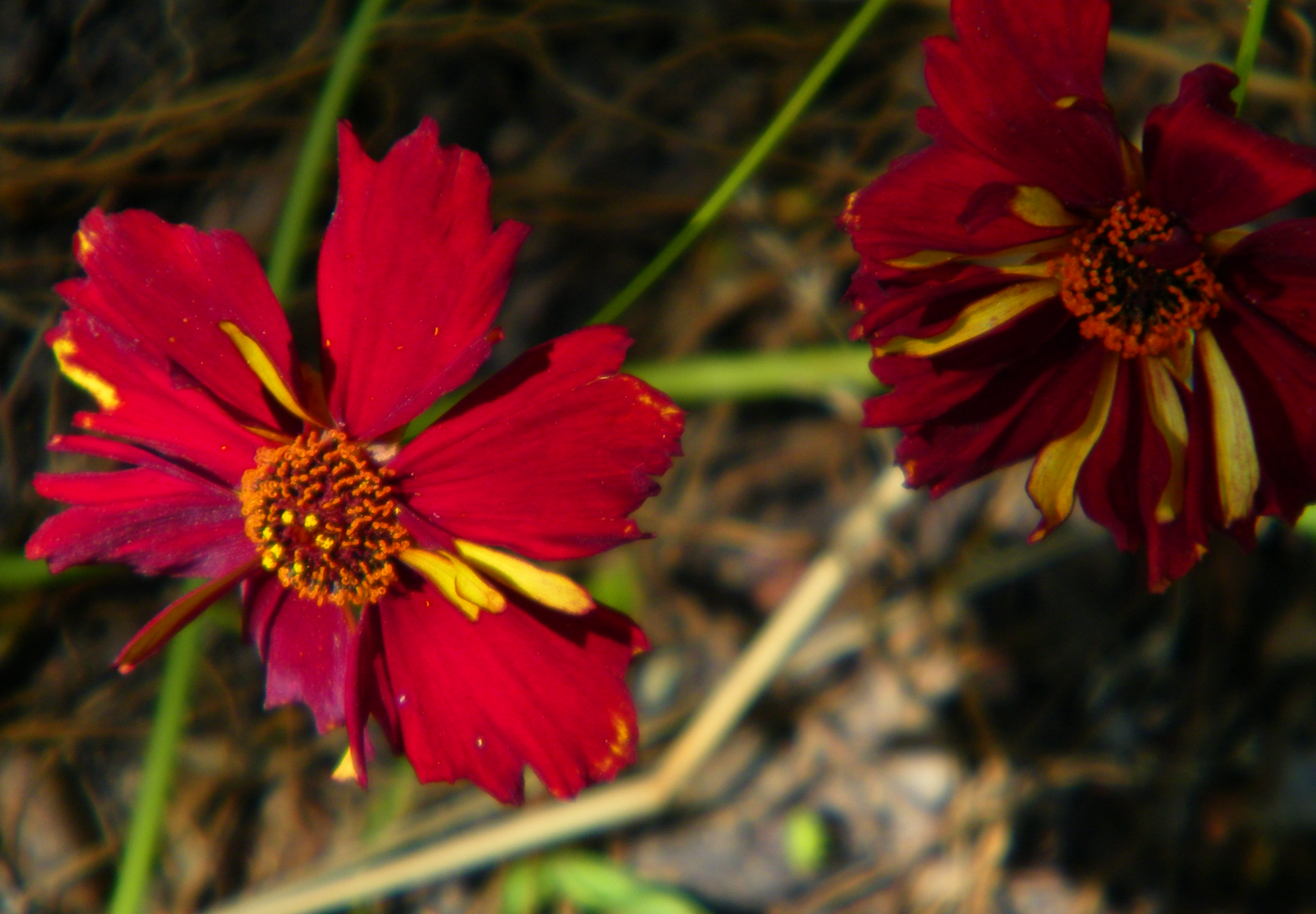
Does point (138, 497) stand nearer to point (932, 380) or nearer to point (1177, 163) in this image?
point (932, 380)

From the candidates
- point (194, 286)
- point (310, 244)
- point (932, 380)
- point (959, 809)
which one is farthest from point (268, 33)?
point (959, 809)

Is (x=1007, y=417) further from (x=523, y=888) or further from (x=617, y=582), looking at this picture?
(x=523, y=888)

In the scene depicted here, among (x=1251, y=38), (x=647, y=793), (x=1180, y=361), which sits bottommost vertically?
(x=647, y=793)

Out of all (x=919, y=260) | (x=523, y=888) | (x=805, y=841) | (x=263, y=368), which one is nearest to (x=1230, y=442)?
(x=919, y=260)

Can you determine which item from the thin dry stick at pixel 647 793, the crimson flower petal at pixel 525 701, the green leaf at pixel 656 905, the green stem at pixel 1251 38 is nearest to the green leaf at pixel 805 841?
the green leaf at pixel 656 905

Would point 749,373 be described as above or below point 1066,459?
below

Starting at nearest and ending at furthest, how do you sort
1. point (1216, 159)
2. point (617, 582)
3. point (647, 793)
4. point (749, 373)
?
1. point (1216, 159)
2. point (749, 373)
3. point (647, 793)
4. point (617, 582)

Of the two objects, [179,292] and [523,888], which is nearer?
[179,292]

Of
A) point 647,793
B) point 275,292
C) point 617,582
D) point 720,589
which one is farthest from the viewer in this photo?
point 720,589
